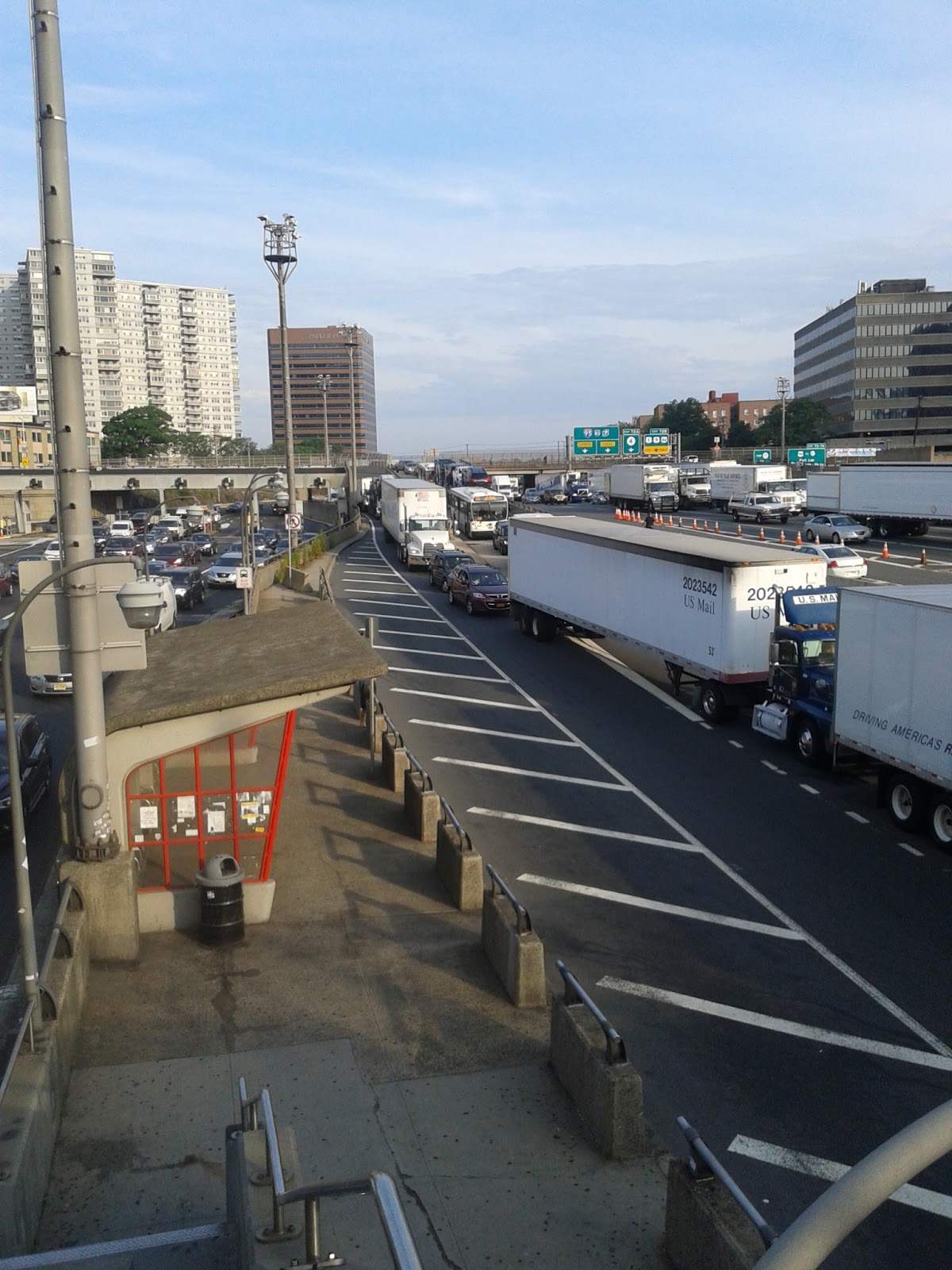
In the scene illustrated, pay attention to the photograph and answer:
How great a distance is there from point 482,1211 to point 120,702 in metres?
6.82

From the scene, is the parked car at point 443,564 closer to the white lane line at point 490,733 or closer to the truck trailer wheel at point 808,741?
the white lane line at point 490,733

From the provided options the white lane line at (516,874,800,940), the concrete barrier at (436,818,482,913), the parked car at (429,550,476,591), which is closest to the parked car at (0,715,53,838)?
the concrete barrier at (436,818,482,913)

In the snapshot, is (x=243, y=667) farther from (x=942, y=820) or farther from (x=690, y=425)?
(x=690, y=425)

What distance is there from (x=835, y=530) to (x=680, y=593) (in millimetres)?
33385

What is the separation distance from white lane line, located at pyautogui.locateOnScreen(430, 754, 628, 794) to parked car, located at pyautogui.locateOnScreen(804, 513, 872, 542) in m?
38.0

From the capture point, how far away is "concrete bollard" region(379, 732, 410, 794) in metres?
16.4

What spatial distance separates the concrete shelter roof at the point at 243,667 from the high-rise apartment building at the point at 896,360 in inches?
5785

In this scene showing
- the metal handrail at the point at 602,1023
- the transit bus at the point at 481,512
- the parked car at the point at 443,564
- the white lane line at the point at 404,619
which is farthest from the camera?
the transit bus at the point at 481,512

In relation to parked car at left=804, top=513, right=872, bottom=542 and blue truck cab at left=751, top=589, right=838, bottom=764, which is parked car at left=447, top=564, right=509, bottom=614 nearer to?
blue truck cab at left=751, top=589, right=838, bottom=764

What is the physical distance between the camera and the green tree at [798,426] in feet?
427

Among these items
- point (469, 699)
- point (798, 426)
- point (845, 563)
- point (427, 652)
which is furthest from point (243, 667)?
point (798, 426)

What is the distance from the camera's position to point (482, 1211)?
6.85m

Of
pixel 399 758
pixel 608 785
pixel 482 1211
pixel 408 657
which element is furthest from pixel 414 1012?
pixel 408 657

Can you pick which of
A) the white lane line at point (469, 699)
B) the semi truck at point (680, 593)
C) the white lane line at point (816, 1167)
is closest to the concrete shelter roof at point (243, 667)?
the white lane line at point (816, 1167)
